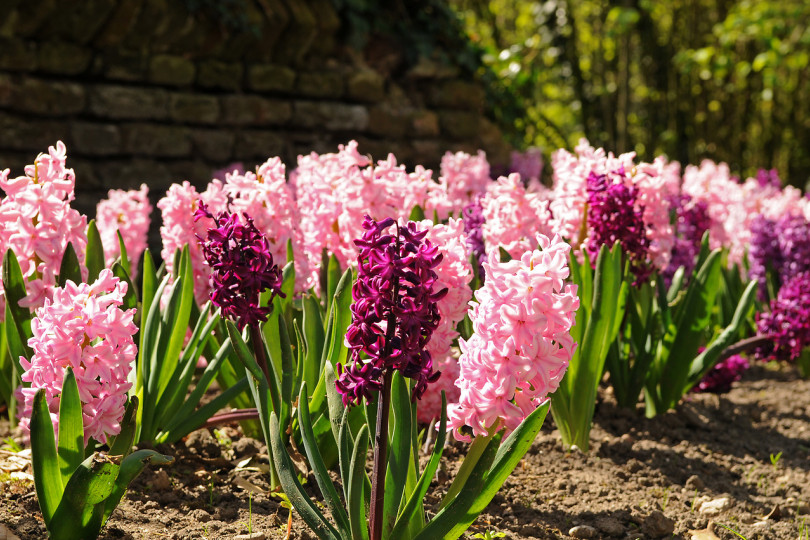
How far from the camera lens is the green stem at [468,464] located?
1912mm

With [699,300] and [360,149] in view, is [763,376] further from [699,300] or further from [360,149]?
[360,149]

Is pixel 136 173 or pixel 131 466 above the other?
pixel 136 173

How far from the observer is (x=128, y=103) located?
19.2ft

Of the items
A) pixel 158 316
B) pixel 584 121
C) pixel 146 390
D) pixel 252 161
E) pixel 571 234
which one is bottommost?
pixel 146 390

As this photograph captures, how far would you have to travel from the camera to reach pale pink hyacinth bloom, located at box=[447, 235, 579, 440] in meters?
1.67

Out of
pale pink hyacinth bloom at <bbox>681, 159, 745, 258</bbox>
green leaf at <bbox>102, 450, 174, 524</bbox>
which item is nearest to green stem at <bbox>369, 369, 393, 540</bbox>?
green leaf at <bbox>102, 450, 174, 524</bbox>

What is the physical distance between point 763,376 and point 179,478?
308cm

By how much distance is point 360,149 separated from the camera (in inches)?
271

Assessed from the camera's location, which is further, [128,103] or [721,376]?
[128,103]

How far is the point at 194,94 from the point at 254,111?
0.48 m

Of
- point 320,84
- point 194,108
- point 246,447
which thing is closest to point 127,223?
point 246,447

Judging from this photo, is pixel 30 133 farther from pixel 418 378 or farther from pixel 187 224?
pixel 418 378

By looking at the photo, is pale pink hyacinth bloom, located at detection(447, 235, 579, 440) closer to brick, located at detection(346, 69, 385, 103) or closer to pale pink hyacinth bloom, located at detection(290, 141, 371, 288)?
pale pink hyacinth bloom, located at detection(290, 141, 371, 288)

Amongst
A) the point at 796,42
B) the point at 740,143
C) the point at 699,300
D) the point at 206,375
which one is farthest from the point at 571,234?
the point at 740,143
